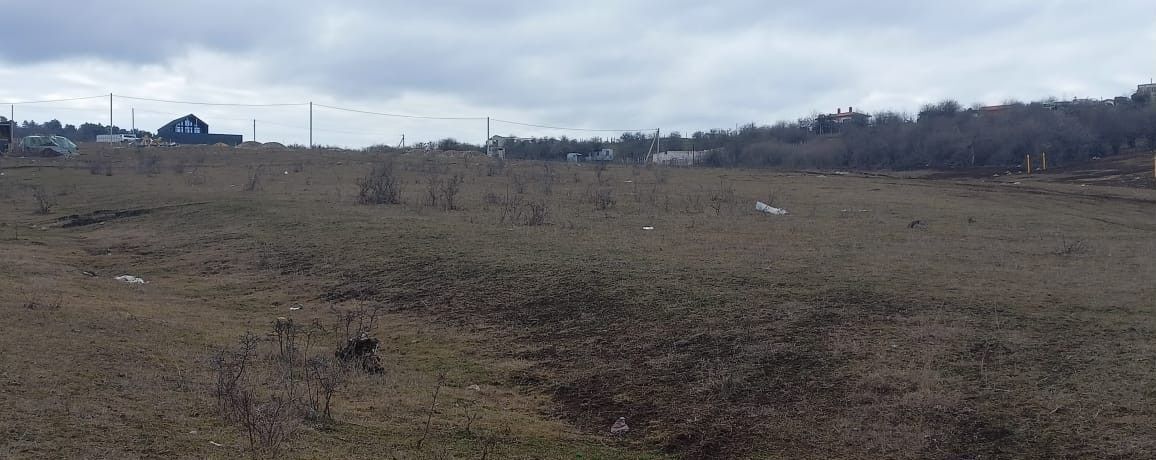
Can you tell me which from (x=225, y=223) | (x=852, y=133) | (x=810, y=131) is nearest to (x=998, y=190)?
(x=225, y=223)

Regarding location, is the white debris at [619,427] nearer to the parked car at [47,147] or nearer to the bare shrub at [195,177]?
the bare shrub at [195,177]

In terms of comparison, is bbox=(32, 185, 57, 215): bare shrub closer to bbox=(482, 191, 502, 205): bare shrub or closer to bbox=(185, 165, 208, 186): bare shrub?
bbox=(185, 165, 208, 186): bare shrub

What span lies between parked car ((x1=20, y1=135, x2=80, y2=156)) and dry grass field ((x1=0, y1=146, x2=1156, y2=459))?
2882cm

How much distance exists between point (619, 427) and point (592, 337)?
1948 mm

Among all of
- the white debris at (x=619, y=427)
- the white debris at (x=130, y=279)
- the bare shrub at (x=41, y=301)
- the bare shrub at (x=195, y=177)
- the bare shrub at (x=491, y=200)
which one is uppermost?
the bare shrub at (x=195, y=177)

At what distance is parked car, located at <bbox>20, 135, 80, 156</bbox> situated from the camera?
4028 cm

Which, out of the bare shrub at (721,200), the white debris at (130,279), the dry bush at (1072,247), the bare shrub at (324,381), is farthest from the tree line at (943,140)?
the bare shrub at (324,381)

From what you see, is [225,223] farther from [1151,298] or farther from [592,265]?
[1151,298]

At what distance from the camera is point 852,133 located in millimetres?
59031

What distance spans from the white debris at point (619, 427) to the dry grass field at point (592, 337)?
0.06m

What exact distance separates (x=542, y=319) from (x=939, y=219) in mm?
9352

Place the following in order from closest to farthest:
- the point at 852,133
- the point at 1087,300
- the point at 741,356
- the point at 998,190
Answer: the point at 741,356 < the point at 1087,300 < the point at 998,190 < the point at 852,133

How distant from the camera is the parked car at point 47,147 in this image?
132ft

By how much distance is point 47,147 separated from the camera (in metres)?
40.8
